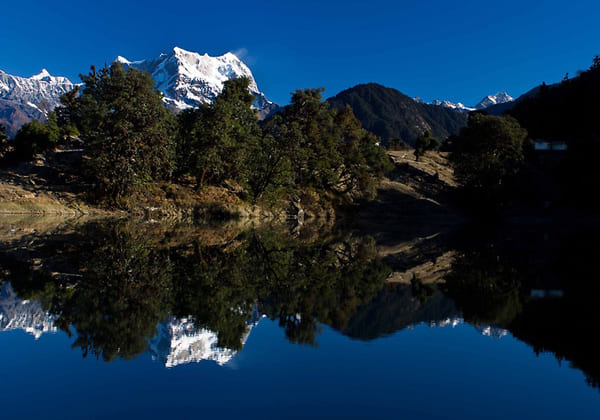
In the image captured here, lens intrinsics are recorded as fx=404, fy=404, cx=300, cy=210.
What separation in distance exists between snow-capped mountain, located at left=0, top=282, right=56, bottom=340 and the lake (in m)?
0.05

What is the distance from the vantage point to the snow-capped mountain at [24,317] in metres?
7.36

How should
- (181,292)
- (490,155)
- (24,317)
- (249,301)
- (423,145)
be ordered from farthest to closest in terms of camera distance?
(423,145)
(490,155)
(181,292)
(249,301)
(24,317)

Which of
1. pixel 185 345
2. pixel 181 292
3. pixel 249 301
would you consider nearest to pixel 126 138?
pixel 181 292

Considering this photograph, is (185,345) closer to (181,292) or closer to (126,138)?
(181,292)

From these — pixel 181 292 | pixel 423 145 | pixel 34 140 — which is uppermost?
pixel 423 145

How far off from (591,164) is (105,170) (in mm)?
83603

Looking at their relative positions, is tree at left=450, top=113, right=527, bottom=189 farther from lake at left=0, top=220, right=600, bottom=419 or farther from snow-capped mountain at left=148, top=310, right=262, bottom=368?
snow-capped mountain at left=148, top=310, right=262, bottom=368

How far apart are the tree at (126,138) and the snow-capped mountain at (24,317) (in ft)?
118

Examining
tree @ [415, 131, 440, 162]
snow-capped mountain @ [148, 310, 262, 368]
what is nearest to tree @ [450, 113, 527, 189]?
tree @ [415, 131, 440, 162]

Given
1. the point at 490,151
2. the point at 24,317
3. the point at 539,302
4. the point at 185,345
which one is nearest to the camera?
the point at 185,345

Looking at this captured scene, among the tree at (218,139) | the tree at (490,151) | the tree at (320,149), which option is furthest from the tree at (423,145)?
the tree at (218,139)

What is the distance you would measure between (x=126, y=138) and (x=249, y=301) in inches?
1499

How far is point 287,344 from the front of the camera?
7.12 m

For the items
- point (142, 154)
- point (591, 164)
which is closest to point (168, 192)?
point (142, 154)
